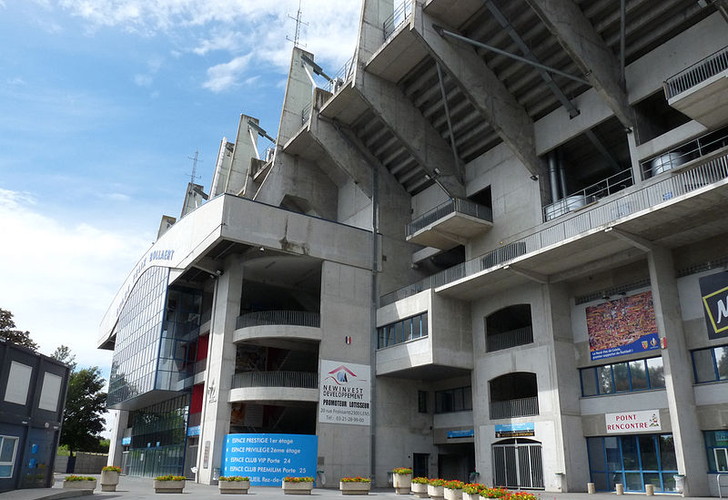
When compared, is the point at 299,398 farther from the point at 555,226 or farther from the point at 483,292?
the point at 555,226

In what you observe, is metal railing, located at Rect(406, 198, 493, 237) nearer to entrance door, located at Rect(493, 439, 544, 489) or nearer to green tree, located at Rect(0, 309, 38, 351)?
entrance door, located at Rect(493, 439, 544, 489)

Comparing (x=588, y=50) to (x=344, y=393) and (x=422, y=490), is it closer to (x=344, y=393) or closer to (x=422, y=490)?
(x=422, y=490)

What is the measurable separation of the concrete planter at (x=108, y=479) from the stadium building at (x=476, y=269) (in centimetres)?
908

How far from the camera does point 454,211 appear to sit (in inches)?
1382

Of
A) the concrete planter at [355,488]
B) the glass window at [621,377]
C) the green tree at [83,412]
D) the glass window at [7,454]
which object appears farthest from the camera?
the green tree at [83,412]

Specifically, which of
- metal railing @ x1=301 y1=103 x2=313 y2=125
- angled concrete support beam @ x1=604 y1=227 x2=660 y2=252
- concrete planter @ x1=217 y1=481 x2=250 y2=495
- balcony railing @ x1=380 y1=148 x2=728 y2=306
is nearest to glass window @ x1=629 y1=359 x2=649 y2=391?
angled concrete support beam @ x1=604 y1=227 x2=660 y2=252

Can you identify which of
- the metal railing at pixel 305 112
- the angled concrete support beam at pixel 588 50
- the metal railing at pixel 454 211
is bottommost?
the metal railing at pixel 454 211

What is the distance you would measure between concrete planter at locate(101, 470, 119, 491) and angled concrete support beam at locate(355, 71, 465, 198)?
23.2 metres

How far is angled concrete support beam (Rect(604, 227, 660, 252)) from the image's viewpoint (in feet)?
85.5

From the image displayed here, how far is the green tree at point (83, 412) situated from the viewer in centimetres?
7062

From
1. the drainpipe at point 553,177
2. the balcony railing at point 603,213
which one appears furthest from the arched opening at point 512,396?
the drainpipe at point 553,177

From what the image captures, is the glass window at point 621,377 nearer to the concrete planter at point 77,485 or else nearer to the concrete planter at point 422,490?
the concrete planter at point 422,490

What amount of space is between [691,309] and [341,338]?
20204 mm

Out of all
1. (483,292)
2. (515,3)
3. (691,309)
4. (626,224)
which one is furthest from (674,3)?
(483,292)
